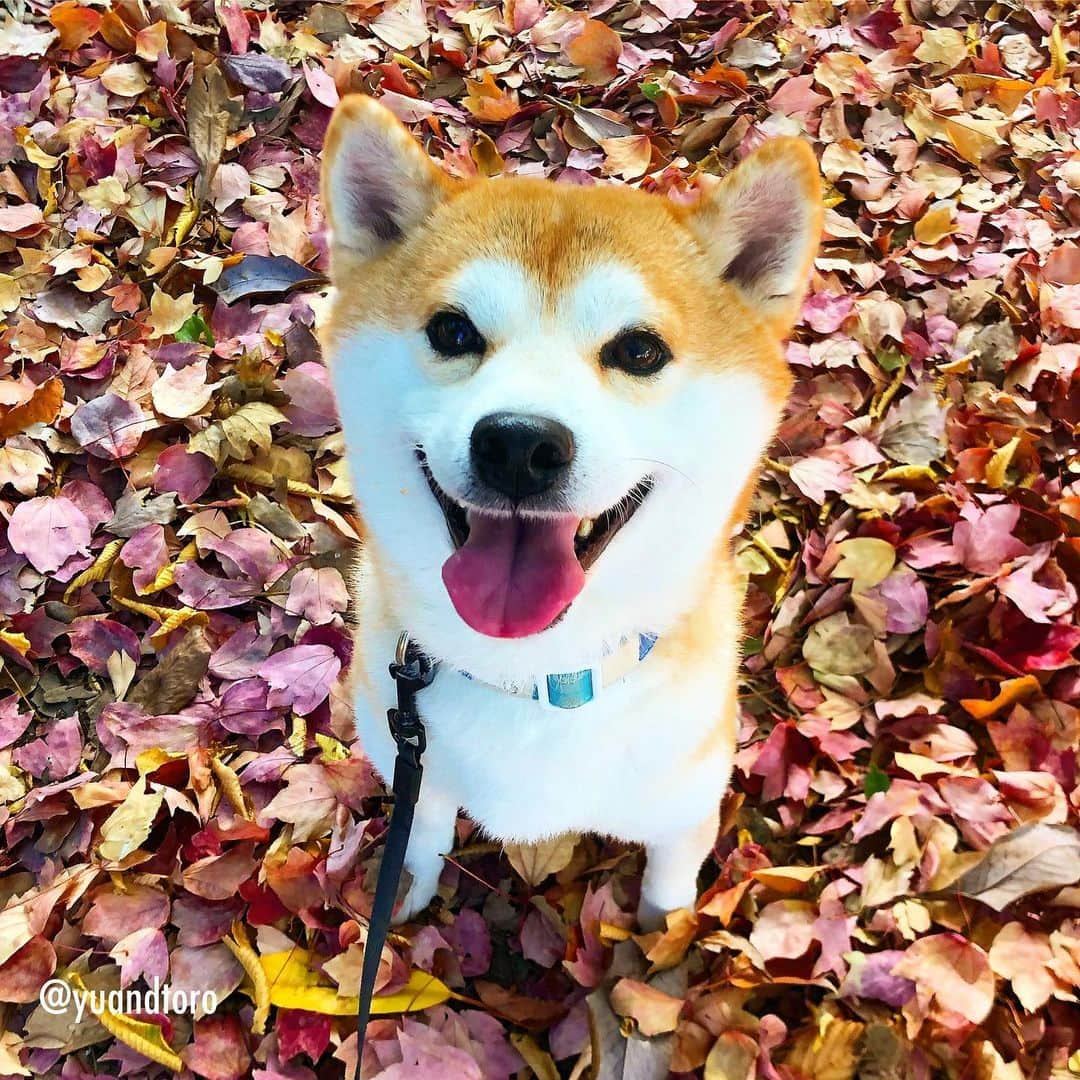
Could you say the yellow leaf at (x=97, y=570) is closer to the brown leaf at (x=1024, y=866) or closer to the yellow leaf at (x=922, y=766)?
the yellow leaf at (x=922, y=766)

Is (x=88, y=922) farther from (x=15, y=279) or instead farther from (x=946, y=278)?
(x=946, y=278)

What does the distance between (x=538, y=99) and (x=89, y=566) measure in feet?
7.39

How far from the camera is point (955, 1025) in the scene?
1.62m

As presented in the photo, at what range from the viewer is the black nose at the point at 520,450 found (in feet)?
3.70

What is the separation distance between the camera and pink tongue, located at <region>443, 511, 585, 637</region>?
4.05ft

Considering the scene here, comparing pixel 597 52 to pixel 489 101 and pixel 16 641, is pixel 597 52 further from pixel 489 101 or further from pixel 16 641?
pixel 16 641

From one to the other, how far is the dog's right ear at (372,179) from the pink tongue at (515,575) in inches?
21.9

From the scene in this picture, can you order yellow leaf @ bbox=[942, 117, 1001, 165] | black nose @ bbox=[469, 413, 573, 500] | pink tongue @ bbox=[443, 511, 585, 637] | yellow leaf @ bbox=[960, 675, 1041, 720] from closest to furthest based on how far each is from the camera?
black nose @ bbox=[469, 413, 573, 500] < pink tongue @ bbox=[443, 511, 585, 637] < yellow leaf @ bbox=[960, 675, 1041, 720] < yellow leaf @ bbox=[942, 117, 1001, 165]

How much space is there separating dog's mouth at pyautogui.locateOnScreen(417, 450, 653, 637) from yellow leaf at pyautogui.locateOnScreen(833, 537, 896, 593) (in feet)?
3.80

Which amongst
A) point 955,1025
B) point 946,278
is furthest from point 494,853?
point 946,278

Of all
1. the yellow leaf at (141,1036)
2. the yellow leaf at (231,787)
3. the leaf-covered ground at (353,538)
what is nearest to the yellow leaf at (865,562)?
the leaf-covered ground at (353,538)

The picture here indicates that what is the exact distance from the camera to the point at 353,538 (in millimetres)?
2406

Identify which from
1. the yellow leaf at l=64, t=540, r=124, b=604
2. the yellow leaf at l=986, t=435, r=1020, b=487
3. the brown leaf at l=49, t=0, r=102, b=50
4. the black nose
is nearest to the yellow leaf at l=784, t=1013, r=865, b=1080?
the black nose

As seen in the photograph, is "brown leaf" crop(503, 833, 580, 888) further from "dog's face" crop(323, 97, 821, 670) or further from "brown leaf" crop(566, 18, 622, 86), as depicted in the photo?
"brown leaf" crop(566, 18, 622, 86)
